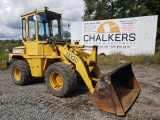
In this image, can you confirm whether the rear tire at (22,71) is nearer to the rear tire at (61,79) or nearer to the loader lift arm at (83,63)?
the rear tire at (61,79)

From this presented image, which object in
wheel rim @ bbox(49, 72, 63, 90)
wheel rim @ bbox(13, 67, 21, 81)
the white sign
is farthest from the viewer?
the white sign

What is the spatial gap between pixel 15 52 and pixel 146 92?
4.93 m

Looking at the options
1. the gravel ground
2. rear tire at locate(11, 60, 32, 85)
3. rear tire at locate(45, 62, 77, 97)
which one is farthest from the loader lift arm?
rear tire at locate(11, 60, 32, 85)

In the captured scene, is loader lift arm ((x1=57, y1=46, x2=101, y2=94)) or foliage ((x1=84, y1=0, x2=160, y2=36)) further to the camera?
foliage ((x1=84, y1=0, x2=160, y2=36))

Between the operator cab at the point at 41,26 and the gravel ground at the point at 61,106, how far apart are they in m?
1.81

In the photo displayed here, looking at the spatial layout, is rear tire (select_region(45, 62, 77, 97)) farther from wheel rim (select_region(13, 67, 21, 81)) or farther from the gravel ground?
wheel rim (select_region(13, 67, 21, 81))

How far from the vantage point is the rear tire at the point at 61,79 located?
4.98 m

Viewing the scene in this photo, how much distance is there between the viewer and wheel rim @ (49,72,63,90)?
546cm

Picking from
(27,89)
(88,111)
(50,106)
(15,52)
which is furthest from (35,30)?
(88,111)

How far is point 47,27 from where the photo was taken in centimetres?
639

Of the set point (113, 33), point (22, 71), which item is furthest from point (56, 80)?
point (113, 33)

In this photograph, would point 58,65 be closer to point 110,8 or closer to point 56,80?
point 56,80

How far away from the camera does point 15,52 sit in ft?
23.5

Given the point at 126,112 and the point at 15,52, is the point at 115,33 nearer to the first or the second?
the point at 15,52
